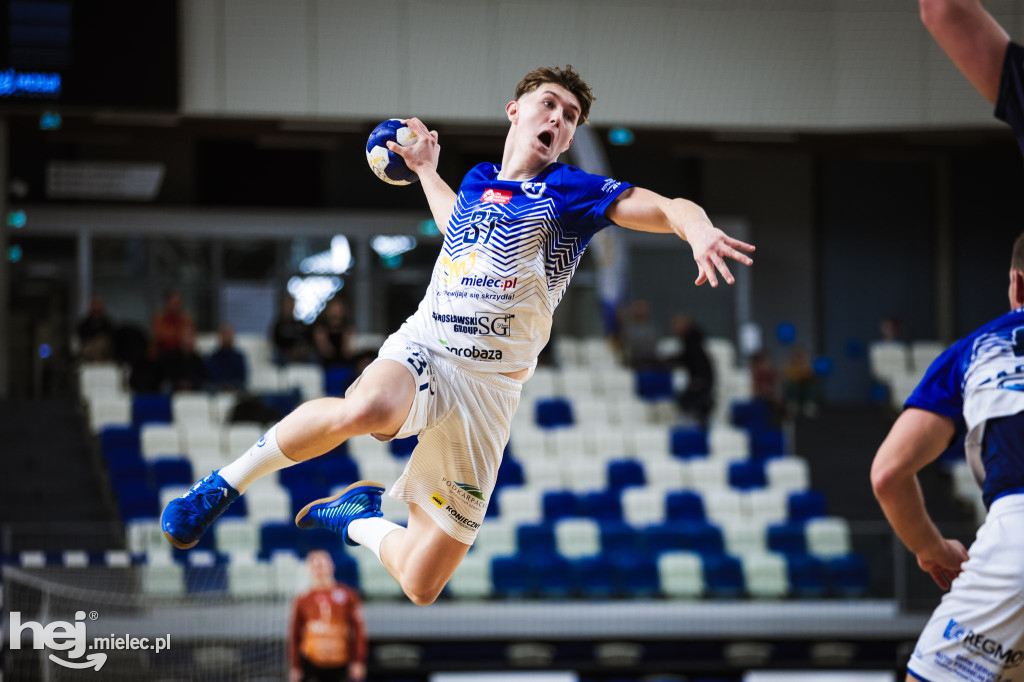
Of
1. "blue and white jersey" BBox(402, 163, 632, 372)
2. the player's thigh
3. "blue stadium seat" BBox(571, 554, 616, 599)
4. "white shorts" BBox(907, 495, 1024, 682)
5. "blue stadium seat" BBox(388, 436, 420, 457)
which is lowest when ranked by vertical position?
"blue stadium seat" BBox(571, 554, 616, 599)

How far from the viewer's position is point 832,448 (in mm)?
18781

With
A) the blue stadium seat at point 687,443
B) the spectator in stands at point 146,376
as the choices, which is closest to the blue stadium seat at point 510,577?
the blue stadium seat at point 687,443

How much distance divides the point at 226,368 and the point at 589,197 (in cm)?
1286

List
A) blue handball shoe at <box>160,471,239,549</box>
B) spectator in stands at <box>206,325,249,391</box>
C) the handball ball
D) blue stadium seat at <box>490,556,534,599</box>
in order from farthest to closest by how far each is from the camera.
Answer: spectator in stands at <box>206,325,249,391</box>, blue stadium seat at <box>490,556,534,599</box>, the handball ball, blue handball shoe at <box>160,471,239,549</box>

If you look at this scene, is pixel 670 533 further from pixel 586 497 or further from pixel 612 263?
pixel 612 263

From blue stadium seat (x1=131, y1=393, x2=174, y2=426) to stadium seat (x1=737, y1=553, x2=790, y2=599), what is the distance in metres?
7.94

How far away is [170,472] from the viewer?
47.8 feet

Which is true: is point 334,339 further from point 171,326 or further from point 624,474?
point 624,474

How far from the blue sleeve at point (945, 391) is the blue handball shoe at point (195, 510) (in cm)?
278

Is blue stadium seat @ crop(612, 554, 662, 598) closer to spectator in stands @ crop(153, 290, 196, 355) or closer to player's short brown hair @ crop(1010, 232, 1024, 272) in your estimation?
spectator in stands @ crop(153, 290, 196, 355)

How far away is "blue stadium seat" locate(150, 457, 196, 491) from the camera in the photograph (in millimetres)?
14500

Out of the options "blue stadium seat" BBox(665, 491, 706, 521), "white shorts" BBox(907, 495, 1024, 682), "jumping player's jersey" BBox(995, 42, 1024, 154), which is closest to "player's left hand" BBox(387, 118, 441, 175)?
"jumping player's jersey" BBox(995, 42, 1024, 154)

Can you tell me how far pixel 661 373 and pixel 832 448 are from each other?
3.03m

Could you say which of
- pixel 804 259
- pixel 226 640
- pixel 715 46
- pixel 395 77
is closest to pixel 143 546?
pixel 226 640
